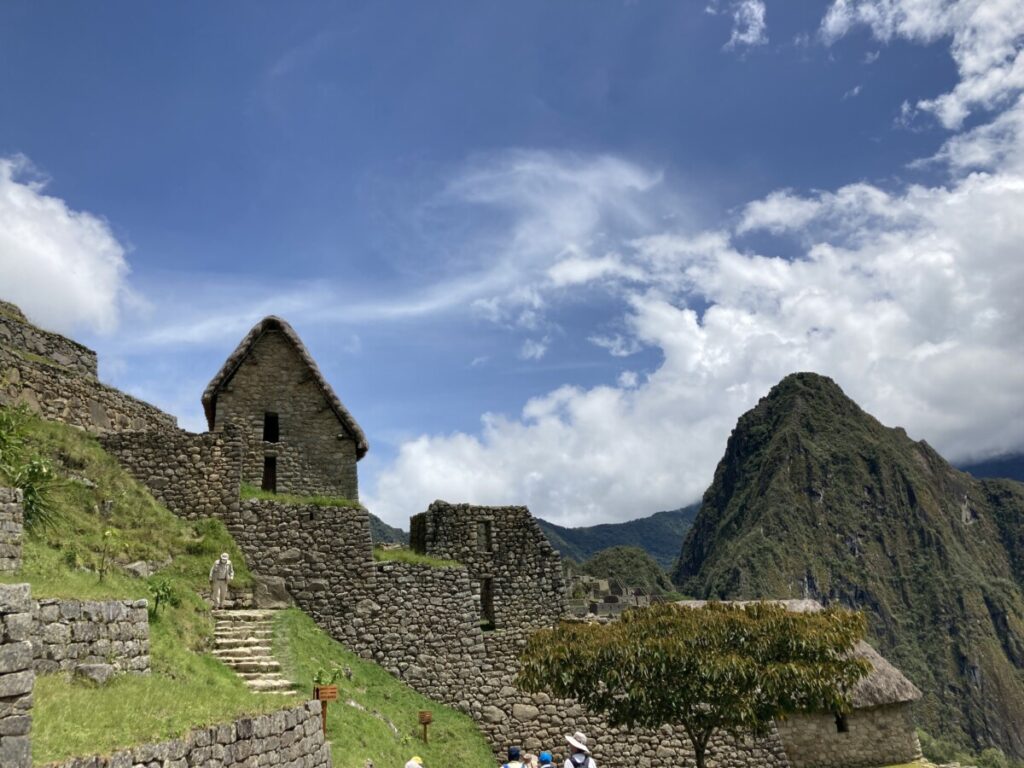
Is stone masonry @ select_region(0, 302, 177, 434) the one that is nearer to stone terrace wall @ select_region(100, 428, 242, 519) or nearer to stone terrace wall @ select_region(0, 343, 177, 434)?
stone terrace wall @ select_region(0, 343, 177, 434)

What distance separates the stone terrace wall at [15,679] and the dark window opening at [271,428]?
49.1ft

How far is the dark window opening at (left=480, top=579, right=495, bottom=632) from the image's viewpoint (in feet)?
64.6

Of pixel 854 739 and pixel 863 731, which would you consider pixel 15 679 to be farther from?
pixel 863 731

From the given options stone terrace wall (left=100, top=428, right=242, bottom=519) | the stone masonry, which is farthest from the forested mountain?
stone terrace wall (left=100, top=428, right=242, bottom=519)

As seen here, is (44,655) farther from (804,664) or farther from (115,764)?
(804,664)

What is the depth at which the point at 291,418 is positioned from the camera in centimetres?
2150


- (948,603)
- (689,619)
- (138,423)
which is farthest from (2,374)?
(948,603)

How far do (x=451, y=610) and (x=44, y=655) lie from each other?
11167 mm

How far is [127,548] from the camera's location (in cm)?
1388

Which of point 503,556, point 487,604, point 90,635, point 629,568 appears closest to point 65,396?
point 90,635

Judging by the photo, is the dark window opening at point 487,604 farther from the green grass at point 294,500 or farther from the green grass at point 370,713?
the green grass at point 294,500

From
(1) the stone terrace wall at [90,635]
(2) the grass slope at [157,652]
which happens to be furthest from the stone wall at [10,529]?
(1) the stone terrace wall at [90,635]

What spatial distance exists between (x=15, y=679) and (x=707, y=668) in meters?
13.1

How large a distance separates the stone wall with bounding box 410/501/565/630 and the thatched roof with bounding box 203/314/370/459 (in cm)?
356
